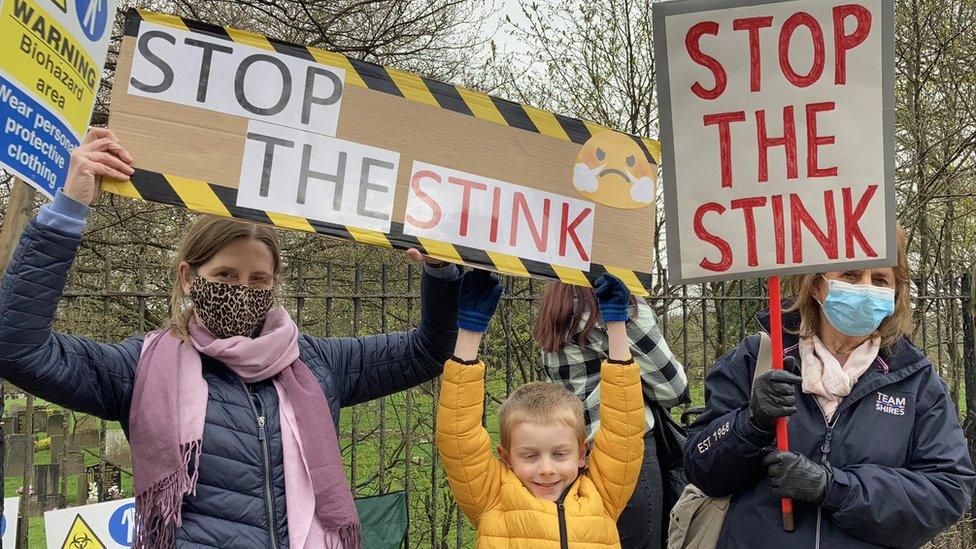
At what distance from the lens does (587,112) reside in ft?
23.4

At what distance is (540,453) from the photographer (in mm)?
2525

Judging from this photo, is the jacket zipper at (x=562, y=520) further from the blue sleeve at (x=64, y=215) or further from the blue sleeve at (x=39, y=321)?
the blue sleeve at (x=64, y=215)

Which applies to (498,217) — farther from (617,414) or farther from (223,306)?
(223,306)

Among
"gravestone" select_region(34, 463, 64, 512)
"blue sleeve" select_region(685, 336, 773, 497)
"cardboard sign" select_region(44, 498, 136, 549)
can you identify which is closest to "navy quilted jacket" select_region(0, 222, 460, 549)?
"blue sleeve" select_region(685, 336, 773, 497)

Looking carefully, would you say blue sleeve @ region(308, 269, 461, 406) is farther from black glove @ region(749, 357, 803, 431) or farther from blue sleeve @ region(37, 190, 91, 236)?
black glove @ region(749, 357, 803, 431)

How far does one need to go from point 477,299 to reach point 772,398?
87 centimetres

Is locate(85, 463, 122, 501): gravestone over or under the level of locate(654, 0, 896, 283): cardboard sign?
under

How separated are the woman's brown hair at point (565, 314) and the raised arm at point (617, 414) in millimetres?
601

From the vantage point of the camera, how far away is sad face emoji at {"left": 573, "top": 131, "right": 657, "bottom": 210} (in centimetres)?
260

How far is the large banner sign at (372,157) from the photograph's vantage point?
2.21m

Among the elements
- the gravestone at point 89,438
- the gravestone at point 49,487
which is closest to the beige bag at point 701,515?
the gravestone at point 49,487

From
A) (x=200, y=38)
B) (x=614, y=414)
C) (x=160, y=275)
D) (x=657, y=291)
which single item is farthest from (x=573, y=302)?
(x=160, y=275)

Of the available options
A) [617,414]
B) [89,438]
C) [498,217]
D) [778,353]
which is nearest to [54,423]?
[89,438]

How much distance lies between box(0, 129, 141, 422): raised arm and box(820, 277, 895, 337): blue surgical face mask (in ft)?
6.61
